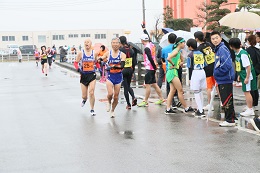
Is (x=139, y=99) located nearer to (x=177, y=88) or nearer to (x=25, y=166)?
(x=177, y=88)

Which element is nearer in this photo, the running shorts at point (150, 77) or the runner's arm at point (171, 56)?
the runner's arm at point (171, 56)

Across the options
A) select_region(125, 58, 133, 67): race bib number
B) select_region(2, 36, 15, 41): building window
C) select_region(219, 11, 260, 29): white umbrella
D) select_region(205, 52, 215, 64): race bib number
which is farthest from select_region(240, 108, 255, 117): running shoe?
select_region(2, 36, 15, 41): building window

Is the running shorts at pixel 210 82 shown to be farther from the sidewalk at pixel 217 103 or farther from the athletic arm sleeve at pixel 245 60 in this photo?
the athletic arm sleeve at pixel 245 60

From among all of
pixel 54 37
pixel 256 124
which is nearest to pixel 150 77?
pixel 256 124

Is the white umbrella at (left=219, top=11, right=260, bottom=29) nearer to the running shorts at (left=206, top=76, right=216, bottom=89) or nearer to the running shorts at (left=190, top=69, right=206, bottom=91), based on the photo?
the running shorts at (left=206, top=76, right=216, bottom=89)

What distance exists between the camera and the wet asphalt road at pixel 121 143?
20.8ft

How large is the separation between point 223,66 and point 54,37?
10541cm

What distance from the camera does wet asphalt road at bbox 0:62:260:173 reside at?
6.34 m

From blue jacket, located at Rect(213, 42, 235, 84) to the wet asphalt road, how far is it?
0.98 m

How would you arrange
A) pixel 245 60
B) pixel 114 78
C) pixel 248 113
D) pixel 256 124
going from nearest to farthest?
pixel 256 124, pixel 245 60, pixel 248 113, pixel 114 78

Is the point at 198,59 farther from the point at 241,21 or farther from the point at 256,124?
the point at 256,124

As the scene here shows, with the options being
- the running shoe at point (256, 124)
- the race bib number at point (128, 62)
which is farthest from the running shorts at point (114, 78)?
the running shoe at point (256, 124)

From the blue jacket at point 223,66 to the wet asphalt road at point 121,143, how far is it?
3.22 ft

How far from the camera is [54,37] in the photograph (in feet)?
366
